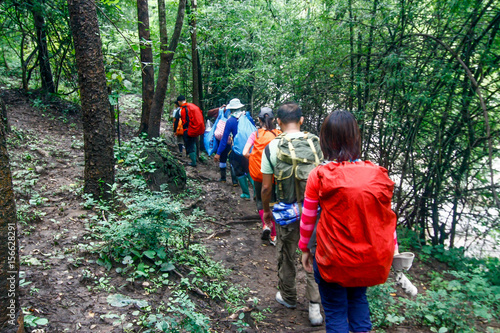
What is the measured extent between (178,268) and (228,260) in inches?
47.3

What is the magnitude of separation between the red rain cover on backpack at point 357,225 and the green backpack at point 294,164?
1049 mm

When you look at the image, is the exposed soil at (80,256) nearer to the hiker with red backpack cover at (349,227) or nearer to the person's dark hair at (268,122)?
the hiker with red backpack cover at (349,227)

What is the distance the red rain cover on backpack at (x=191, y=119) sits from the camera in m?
8.91

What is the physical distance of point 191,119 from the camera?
8.94m

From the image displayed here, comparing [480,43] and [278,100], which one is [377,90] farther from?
[278,100]

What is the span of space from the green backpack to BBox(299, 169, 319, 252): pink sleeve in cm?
80

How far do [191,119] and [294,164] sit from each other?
20.2 ft

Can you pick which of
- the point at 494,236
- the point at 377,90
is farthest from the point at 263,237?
the point at 494,236

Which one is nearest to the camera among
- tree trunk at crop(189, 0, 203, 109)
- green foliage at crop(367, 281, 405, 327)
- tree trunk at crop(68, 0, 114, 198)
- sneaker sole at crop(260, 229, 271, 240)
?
green foliage at crop(367, 281, 405, 327)

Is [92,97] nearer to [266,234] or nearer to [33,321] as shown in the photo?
[33,321]

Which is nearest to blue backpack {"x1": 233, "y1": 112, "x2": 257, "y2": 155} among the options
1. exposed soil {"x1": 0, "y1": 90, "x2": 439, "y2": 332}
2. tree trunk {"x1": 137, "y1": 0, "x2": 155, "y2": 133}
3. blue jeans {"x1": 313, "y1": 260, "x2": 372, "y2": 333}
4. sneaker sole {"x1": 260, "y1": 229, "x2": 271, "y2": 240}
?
exposed soil {"x1": 0, "y1": 90, "x2": 439, "y2": 332}

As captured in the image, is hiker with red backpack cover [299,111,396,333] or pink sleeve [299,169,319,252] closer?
hiker with red backpack cover [299,111,396,333]

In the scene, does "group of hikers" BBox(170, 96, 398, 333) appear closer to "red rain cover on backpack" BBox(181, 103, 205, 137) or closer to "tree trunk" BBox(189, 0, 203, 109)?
"red rain cover on backpack" BBox(181, 103, 205, 137)

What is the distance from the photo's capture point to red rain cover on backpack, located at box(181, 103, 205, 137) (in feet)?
29.2
